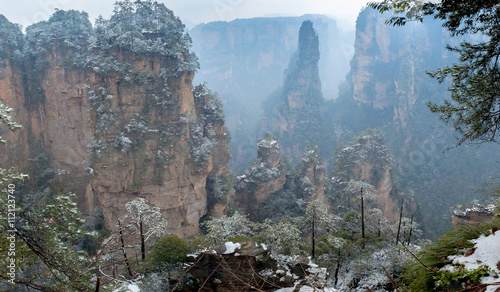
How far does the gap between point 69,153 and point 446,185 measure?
148ft

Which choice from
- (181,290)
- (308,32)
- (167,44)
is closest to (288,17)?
(308,32)

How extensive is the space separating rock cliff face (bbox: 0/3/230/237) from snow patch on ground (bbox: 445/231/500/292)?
17.4 m

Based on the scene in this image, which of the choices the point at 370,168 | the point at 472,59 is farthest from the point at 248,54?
the point at 472,59

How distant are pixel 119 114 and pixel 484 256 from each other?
1935cm

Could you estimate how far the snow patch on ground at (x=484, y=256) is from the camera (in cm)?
280

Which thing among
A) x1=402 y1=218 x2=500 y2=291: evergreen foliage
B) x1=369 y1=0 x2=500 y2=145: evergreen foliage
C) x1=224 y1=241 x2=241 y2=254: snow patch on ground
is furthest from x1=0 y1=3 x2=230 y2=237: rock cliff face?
x1=402 y1=218 x2=500 y2=291: evergreen foliage

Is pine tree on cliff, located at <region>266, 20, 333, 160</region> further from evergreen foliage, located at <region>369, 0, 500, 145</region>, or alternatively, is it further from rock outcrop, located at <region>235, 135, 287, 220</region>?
evergreen foliage, located at <region>369, 0, 500, 145</region>

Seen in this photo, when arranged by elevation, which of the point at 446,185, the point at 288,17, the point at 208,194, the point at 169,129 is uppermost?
the point at 288,17

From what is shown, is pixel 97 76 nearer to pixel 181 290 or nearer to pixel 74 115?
pixel 74 115

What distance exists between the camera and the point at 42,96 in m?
22.5

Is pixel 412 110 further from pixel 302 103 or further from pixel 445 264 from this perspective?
pixel 445 264

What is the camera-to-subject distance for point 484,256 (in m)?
2.94

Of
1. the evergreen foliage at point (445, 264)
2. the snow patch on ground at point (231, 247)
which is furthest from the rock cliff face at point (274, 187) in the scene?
the evergreen foliage at point (445, 264)

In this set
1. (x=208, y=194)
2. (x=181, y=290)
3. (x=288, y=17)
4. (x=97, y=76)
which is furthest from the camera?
(x=288, y=17)
